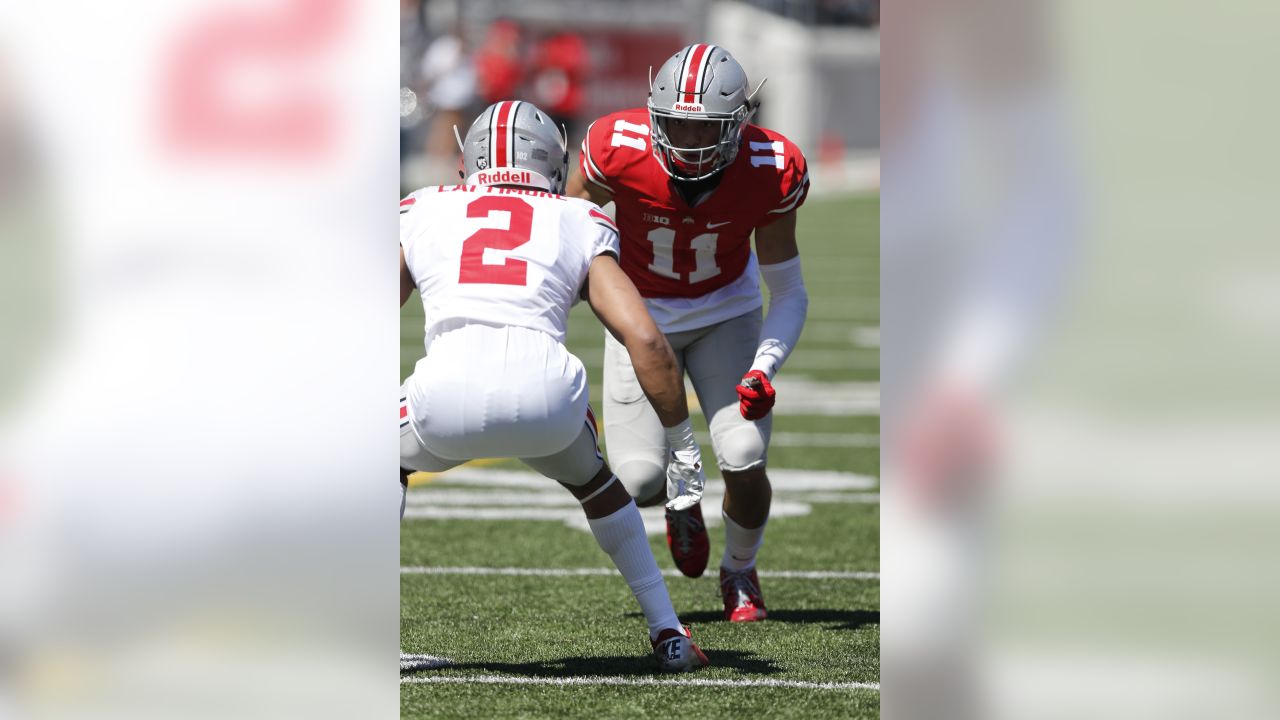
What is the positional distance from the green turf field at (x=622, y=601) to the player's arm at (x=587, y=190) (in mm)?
1143

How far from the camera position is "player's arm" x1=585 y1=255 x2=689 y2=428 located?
12.8ft

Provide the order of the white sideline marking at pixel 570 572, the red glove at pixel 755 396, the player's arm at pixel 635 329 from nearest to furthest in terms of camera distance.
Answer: the player's arm at pixel 635 329 → the red glove at pixel 755 396 → the white sideline marking at pixel 570 572

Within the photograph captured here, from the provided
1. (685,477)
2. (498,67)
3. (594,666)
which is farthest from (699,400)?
(498,67)

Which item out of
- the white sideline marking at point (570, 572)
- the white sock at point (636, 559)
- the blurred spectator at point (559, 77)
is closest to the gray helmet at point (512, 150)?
the white sock at point (636, 559)

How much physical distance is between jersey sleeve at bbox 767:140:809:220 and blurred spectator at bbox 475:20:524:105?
16512 mm

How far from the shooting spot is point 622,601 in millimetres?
5203

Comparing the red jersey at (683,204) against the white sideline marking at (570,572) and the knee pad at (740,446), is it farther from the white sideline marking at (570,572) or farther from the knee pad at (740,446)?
the white sideline marking at (570,572)

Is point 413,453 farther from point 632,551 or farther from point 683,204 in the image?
point 683,204

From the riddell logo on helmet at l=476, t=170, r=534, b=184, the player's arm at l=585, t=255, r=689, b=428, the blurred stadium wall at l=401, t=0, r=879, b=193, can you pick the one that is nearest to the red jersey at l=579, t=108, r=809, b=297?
the riddell logo on helmet at l=476, t=170, r=534, b=184

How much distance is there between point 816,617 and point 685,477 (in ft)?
3.14

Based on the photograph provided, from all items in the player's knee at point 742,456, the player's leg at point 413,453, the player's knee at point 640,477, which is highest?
the player's leg at point 413,453

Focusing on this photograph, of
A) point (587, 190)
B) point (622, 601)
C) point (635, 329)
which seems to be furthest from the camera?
point (622, 601)

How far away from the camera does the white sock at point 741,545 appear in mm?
5020

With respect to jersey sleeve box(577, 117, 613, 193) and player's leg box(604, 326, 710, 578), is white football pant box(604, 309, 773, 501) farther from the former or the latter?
jersey sleeve box(577, 117, 613, 193)
